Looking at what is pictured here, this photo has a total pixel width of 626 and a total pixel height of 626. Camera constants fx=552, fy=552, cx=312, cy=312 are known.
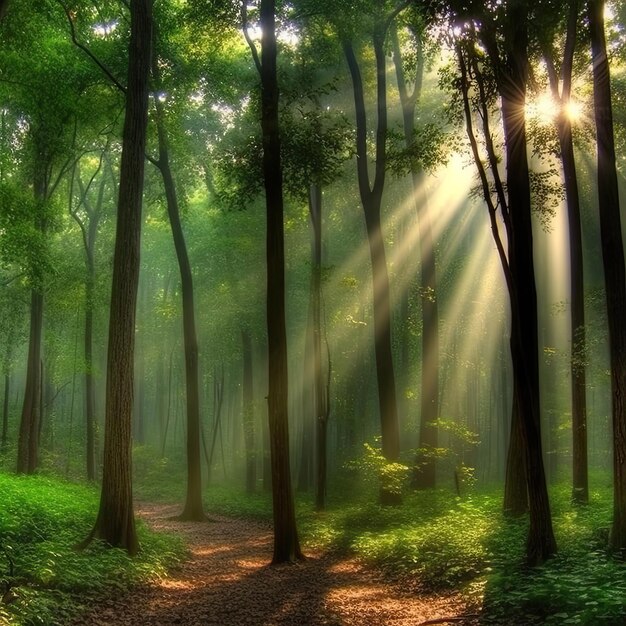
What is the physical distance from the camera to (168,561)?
8.76 m

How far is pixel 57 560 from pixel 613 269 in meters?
7.76

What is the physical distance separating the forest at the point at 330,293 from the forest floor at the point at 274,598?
0.06 meters

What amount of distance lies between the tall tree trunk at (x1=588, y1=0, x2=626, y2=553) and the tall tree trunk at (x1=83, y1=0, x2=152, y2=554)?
676 centimetres

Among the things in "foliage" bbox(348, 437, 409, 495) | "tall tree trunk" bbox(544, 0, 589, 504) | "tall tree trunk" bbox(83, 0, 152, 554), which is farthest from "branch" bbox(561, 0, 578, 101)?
A: "foliage" bbox(348, 437, 409, 495)

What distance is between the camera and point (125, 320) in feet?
28.8

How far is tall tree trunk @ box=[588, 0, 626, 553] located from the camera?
267 inches

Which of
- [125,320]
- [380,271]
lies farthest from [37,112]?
[380,271]

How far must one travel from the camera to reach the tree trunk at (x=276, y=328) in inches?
352

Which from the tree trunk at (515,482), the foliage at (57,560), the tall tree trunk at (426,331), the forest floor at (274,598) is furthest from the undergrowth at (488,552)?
the foliage at (57,560)

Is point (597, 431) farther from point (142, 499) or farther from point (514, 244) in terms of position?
point (514, 244)

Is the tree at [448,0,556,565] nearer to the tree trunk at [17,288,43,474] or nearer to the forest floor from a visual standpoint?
the forest floor

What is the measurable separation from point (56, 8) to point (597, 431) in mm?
40982

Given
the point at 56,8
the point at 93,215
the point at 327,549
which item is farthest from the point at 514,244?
the point at 93,215

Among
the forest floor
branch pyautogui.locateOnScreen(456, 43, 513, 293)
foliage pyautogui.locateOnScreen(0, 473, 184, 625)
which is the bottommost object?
Result: the forest floor
